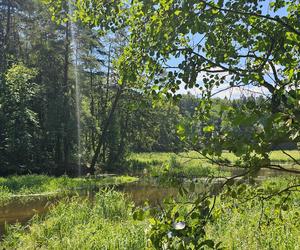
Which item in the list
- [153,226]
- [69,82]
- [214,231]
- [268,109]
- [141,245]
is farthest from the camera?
[69,82]

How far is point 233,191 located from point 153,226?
538mm

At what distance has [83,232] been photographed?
845cm

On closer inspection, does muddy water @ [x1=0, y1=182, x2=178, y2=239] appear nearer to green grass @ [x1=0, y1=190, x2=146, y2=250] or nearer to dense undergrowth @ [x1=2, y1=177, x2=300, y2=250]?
green grass @ [x1=0, y1=190, x2=146, y2=250]

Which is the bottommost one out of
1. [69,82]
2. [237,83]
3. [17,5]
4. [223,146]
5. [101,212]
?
[101,212]

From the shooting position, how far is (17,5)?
3344 centimetres

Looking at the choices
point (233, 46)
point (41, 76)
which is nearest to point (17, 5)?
point (41, 76)

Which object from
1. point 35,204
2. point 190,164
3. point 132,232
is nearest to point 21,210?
point 35,204

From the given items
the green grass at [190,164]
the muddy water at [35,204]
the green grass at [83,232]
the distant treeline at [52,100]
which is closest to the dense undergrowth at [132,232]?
the green grass at [83,232]

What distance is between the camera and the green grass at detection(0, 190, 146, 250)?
7.48 meters

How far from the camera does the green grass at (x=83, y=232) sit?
24.6 feet

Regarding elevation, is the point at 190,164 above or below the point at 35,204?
above

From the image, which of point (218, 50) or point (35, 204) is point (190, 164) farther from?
point (218, 50)

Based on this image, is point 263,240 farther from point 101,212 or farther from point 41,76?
point 41,76

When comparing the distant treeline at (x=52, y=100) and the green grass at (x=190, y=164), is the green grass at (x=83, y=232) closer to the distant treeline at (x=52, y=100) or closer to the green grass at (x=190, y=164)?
the green grass at (x=190, y=164)
